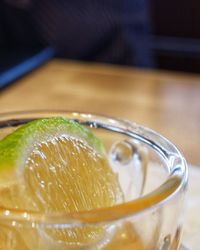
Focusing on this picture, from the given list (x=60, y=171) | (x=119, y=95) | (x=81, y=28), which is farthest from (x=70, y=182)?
(x=81, y=28)

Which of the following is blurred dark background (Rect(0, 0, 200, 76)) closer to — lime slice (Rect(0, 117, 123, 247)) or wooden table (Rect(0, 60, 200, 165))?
wooden table (Rect(0, 60, 200, 165))

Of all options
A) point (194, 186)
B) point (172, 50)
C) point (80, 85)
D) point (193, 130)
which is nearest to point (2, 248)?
point (194, 186)

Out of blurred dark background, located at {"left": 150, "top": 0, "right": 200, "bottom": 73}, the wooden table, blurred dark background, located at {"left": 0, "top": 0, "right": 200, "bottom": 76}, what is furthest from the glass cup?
blurred dark background, located at {"left": 150, "top": 0, "right": 200, "bottom": 73}

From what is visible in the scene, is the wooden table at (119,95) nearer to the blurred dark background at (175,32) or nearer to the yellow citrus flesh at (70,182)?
the yellow citrus flesh at (70,182)

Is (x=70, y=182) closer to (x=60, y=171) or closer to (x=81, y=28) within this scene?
(x=60, y=171)

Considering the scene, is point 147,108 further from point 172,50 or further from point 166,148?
point 172,50
